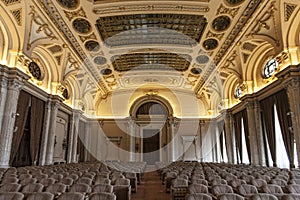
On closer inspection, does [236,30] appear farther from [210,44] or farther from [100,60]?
[100,60]

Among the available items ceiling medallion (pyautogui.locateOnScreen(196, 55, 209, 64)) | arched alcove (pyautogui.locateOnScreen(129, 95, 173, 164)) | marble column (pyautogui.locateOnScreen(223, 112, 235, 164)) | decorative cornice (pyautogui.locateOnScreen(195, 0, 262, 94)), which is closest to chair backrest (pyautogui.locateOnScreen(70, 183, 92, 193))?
decorative cornice (pyautogui.locateOnScreen(195, 0, 262, 94))

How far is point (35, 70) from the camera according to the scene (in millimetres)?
13211

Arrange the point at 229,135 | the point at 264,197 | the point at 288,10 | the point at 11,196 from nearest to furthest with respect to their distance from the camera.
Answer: the point at 264,197 < the point at 11,196 < the point at 288,10 < the point at 229,135

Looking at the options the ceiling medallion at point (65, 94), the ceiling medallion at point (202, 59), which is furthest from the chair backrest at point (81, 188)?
the ceiling medallion at point (202, 59)

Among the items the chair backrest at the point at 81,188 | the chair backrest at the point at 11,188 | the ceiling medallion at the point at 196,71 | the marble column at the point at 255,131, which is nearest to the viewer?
the chair backrest at the point at 11,188

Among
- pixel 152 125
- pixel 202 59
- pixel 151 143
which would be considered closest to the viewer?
pixel 202 59

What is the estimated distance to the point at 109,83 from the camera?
856 inches

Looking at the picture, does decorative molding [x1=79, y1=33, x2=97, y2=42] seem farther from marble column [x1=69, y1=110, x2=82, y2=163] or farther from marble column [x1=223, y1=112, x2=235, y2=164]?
marble column [x1=223, y1=112, x2=235, y2=164]

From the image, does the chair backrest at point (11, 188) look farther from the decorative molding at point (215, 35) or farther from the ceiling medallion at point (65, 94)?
the ceiling medallion at point (65, 94)

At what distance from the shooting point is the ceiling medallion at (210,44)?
13.6m

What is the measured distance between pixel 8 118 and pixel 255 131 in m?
13.1

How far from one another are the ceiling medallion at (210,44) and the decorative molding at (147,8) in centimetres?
306

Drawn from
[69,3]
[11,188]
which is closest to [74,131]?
[69,3]

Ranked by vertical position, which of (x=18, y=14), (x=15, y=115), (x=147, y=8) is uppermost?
(x=147, y=8)
